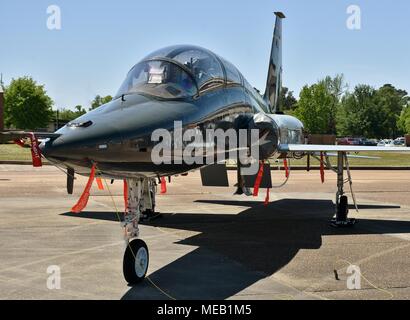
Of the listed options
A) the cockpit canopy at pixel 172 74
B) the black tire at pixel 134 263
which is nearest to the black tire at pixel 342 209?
the cockpit canopy at pixel 172 74

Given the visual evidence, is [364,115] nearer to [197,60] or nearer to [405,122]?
[405,122]

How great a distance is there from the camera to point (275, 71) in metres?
18.7

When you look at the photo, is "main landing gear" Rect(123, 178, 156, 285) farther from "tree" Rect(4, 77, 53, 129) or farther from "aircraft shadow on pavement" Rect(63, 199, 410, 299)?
"tree" Rect(4, 77, 53, 129)

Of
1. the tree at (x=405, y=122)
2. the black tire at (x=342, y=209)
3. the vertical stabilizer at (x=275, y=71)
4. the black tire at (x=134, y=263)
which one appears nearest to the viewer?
the black tire at (x=134, y=263)

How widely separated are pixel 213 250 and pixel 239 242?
931 mm

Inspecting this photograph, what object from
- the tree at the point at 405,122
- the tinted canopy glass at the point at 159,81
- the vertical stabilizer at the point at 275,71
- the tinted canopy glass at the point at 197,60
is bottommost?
the tinted canopy glass at the point at 159,81

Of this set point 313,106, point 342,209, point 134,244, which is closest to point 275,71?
point 342,209

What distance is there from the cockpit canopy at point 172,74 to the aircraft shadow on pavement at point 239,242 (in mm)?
2740

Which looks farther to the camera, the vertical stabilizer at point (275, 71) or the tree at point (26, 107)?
the tree at point (26, 107)

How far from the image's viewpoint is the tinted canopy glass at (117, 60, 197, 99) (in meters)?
8.02

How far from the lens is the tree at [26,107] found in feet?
284

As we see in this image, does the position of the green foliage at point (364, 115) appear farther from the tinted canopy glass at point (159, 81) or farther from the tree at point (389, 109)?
the tinted canopy glass at point (159, 81)

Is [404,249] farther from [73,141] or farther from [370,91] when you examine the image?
[370,91]

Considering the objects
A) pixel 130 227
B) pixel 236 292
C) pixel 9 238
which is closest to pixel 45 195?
pixel 9 238
